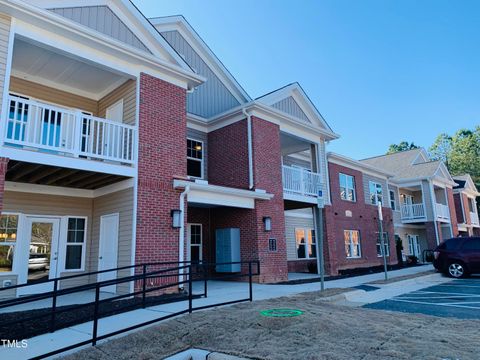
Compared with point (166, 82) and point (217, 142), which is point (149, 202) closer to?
point (166, 82)

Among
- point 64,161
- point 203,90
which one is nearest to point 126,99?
point 64,161

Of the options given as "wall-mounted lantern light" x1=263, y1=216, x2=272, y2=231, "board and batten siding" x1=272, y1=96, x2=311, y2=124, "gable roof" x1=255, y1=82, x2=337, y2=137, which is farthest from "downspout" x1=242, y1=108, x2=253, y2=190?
"board and batten siding" x1=272, y1=96, x2=311, y2=124

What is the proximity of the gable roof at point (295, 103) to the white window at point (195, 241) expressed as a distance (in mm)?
5875

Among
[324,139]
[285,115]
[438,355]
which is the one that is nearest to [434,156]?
[324,139]

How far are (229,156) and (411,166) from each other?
21.0 metres

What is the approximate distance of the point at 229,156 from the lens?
49.4 ft

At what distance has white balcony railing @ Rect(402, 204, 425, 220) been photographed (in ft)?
91.0

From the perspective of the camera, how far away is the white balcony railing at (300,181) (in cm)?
1588

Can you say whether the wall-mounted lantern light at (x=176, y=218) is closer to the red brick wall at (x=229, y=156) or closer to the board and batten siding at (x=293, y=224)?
the red brick wall at (x=229, y=156)

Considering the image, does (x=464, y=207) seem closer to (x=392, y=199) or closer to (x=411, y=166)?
(x=411, y=166)

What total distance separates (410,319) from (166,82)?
934 cm

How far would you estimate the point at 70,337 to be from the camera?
5.89 metres

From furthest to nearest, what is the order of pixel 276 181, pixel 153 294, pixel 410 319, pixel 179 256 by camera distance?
pixel 276 181 < pixel 179 256 < pixel 153 294 < pixel 410 319

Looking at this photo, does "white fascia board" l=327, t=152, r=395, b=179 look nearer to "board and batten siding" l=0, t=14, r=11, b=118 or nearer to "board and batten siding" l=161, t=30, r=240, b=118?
"board and batten siding" l=161, t=30, r=240, b=118
